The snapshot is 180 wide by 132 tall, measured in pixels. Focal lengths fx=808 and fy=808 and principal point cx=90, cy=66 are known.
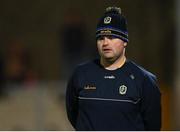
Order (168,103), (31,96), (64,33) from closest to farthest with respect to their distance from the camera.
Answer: (31,96), (168,103), (64,33)

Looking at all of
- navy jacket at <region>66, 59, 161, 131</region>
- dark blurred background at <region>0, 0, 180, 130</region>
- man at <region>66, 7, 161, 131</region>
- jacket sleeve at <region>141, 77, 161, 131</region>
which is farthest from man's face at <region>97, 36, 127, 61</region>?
dark blurred background at <region>0, 0, 180, 130</region>

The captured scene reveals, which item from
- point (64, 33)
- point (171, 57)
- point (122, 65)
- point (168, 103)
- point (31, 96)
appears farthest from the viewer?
point (171, 57)

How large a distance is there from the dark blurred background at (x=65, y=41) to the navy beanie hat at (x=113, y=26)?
661cm

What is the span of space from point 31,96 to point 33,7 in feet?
16.1

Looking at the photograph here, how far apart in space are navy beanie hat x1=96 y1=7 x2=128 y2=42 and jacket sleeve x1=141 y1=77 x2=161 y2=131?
389mm

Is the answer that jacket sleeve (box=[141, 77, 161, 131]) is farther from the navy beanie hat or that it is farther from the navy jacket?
A: the navy beanie hat

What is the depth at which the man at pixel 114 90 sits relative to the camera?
5836 mm

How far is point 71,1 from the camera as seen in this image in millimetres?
16312

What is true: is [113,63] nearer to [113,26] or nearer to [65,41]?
[113,26]

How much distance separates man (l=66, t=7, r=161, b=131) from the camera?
230 inches

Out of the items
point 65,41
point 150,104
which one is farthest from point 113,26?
point 65,41

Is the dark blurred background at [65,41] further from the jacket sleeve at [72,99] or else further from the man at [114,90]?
the man at [114,90]

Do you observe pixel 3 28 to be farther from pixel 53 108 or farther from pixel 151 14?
pixel 53 108

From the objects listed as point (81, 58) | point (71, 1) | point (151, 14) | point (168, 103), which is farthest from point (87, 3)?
point (168, 103)
